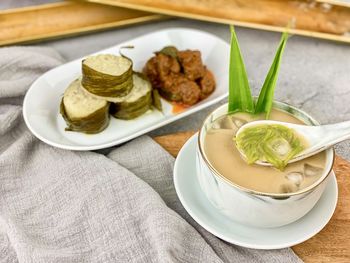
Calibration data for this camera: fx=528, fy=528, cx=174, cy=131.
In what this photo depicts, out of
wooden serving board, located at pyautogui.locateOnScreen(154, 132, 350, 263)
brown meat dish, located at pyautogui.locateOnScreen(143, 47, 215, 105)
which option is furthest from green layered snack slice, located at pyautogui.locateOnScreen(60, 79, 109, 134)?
wooden serving board, located at pyautogui.locateOnScreen(154, 132, 350, 263)

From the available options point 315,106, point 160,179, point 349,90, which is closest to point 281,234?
point 160,179

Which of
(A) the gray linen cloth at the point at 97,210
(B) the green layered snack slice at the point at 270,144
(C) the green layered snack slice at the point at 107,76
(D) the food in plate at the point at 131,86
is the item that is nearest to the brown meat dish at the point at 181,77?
(D) the food in plate at the point at 131,86

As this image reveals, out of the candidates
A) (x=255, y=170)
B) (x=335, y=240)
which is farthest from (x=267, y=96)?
(x=335, y=240)

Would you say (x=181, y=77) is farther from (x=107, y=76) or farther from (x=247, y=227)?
(x=247, y=227)

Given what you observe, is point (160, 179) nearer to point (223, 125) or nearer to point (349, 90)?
point (223, 125)

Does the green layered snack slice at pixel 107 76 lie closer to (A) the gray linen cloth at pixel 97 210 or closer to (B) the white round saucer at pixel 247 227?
(A) the gray linen cloth at pixel 97 210

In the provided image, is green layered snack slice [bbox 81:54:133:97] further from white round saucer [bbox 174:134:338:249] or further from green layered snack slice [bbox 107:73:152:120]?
white round saucer [bbox 174:134:338:249]
